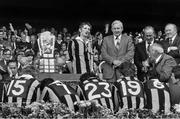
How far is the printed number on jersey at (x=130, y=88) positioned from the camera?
7922 mm

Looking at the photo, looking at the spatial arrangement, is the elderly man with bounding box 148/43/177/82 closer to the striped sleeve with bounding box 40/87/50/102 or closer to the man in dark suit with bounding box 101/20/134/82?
the man in dark suit with bounding box 101/20/134/82

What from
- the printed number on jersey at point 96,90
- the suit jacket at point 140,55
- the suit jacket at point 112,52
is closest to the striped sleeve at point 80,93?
the printed number on jersey at point 96,90

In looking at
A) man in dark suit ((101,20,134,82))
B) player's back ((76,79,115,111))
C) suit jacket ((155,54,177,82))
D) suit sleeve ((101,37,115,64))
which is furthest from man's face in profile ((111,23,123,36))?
player's back ((76,79,115,111))

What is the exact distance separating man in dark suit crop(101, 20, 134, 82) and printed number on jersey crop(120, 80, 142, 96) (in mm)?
2110

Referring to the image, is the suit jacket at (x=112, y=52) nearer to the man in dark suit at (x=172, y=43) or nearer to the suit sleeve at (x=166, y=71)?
the man in dark suit at (x=172, y=43)

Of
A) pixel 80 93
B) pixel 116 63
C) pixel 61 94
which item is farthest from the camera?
pixel 116 63

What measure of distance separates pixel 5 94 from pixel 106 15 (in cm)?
1126

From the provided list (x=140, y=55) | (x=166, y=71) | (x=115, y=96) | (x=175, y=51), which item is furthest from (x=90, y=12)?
(x=115, y=96)

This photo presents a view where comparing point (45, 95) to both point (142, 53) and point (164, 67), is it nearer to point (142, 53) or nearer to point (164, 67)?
point (164, 67)

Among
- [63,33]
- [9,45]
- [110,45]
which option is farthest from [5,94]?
[63,33]

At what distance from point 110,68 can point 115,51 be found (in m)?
0.38

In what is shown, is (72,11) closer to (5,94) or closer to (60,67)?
(60,67)

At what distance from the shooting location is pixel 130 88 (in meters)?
7.95

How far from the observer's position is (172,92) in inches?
324
